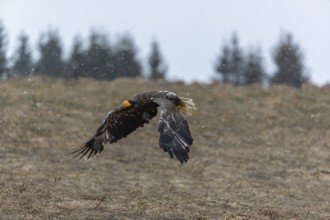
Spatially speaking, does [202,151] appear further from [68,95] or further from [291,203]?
[68,95]

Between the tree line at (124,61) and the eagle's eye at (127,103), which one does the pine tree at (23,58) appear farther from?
the eagle's eye at (127,103)

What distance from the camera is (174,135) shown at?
34.7ft

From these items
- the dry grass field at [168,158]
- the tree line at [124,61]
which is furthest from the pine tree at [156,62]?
the dry grass field at [168,158]

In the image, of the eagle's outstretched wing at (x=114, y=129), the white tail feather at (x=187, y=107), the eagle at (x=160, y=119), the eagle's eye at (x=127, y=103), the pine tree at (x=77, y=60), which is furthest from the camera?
the pine tree at (x=77, y=60)

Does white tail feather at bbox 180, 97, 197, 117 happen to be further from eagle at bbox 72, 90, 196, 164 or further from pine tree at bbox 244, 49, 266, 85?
pine tree at bbox 244, 49, 266, 85

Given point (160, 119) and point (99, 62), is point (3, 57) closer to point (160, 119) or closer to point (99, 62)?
point (99, 62)

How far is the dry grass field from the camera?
43.8 ft

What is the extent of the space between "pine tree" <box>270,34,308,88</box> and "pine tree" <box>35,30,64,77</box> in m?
20.4

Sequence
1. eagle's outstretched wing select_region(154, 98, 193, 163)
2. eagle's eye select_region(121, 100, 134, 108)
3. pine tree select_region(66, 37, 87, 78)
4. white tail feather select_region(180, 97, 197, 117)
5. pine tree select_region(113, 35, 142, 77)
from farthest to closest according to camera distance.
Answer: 1. pine tree select_region(113, 35, 142, 77)
2. pine tree select_region(66, 37, 87, 78)
3. white tail feather select_region(180, 97, 197, 117)
4. eagle's eye select_region(121, 100, 134, 108)
5. eagle's outstretched wing select_region(154, 98, 193, 163)

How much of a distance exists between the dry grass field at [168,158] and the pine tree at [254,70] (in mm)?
29971

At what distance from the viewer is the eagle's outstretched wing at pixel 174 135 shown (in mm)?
10291

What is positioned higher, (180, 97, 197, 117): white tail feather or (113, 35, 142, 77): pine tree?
(113, 35, 142, 77): pine tree

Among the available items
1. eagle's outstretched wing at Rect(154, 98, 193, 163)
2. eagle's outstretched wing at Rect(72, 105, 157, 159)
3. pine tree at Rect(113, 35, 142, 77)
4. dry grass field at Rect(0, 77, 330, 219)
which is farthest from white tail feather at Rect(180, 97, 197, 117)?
pine tree at Rect(113, 35, 142, 77)

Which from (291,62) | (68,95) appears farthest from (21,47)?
(68,95)
